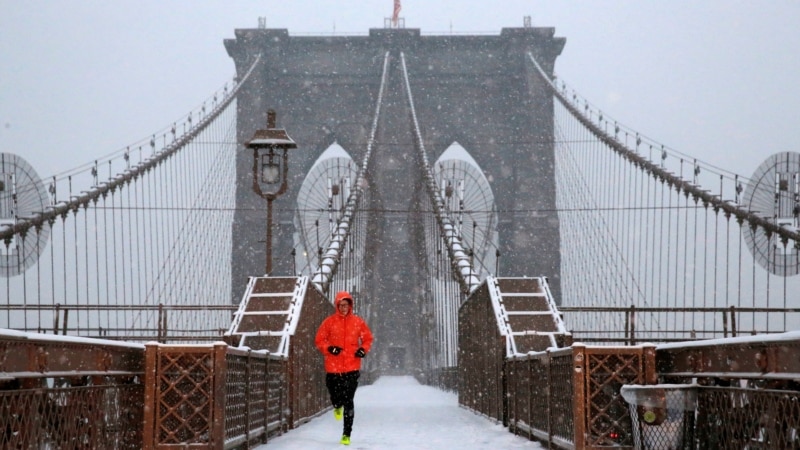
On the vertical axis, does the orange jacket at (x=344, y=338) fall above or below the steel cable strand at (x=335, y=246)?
below

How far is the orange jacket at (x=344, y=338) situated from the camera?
1129 cm

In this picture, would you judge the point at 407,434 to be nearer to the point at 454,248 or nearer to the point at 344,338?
the point at 344,338

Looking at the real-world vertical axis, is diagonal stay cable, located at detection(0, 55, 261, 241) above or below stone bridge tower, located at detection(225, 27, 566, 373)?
below

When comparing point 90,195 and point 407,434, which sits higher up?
point 90,195

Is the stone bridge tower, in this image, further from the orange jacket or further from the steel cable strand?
the orange jacket

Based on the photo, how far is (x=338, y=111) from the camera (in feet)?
197

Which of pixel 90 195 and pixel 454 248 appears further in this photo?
pixel 90 195

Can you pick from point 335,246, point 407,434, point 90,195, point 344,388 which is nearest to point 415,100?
point 90,195

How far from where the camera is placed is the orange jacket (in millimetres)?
11289

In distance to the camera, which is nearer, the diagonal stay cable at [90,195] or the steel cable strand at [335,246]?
the steel cable strand at [335,246]

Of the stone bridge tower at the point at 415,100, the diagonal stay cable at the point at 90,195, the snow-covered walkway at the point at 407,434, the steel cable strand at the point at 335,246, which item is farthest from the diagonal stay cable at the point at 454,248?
the stone bridge tower at the point at 415,100

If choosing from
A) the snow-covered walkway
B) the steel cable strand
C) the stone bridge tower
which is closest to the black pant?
the snow-covered walkway

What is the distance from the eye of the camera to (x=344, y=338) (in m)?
11.3

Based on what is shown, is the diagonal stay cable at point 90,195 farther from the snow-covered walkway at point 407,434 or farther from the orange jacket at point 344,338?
the orange jacket at point 344,338
